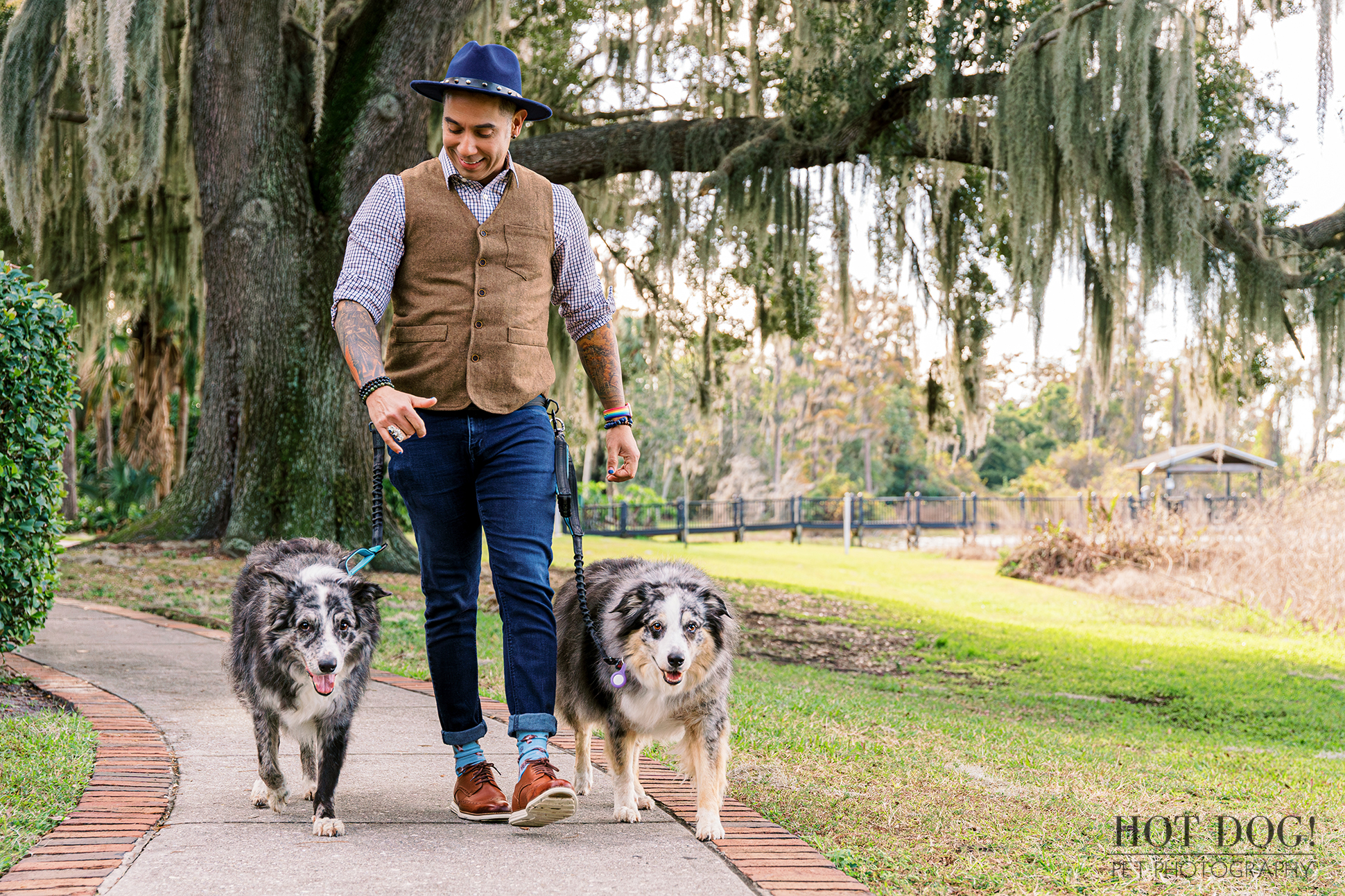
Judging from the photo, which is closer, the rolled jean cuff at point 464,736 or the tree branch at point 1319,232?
the rolled jean cuff at point 464,736

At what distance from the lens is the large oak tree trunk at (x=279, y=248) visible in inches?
377

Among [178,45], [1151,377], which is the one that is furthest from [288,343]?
[1151,377]

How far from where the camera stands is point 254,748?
3.63 metres

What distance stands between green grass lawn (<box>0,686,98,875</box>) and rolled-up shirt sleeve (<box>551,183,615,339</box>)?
1837mm

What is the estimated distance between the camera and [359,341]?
9.36 feet

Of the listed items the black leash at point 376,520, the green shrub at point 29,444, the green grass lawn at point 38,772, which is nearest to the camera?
the green grass lawn at point 38,772

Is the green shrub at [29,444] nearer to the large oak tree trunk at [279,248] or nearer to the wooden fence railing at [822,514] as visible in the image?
the large oak tree trunk at [279,248]

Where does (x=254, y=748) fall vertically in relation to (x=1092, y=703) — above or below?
above

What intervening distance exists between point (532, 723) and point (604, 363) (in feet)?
3.43

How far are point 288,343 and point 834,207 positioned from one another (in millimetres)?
5124

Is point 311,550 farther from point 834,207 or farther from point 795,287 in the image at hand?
point 795,287

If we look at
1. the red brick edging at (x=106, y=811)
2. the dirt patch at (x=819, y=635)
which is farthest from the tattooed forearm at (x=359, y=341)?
the dirt patch at (x=819, y=635)

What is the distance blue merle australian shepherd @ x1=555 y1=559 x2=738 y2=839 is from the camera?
3010mm

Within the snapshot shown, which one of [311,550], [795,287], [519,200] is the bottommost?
[311,550]
